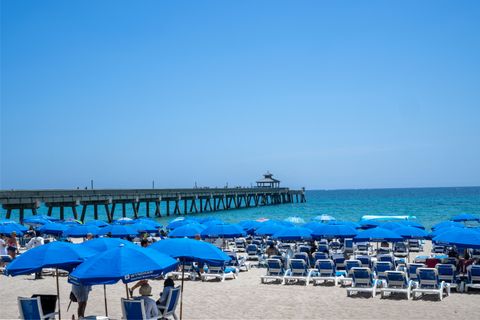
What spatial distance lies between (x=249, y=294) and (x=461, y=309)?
4391mm

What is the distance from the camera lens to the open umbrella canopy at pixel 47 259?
28.1ft

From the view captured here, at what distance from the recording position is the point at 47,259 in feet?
28.8

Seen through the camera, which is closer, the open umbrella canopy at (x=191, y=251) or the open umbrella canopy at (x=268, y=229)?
the open umbrella canopy at (x=191, y=251)

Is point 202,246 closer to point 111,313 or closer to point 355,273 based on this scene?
point 111,313

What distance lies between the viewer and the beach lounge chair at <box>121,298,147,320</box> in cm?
822

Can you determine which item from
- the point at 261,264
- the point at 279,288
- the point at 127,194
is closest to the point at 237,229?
the point at 261,264

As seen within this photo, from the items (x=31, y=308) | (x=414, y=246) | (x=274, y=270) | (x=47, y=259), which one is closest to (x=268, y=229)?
(x=274, y=270)

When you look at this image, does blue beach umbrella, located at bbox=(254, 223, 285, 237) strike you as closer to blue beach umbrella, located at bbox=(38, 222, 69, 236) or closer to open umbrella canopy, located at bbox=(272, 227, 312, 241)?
open umbrella canopy, located at bbox=(272, 227, 312, 241)

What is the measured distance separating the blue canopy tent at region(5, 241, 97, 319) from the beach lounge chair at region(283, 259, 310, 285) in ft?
20.4

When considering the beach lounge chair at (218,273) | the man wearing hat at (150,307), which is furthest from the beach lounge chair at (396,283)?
the man wearing hat at (150,307)

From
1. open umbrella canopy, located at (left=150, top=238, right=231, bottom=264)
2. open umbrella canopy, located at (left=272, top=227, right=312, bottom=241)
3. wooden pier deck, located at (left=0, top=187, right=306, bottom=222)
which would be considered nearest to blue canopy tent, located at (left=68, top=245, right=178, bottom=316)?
open umbrella canopy, located at (left=150, top=238, right=231, bottom=264)

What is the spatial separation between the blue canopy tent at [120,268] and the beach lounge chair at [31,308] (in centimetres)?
113

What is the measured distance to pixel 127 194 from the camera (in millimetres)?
54188

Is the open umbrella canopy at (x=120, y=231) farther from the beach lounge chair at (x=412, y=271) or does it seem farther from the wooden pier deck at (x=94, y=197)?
the wooden pier deck at (x=94, y=197)
